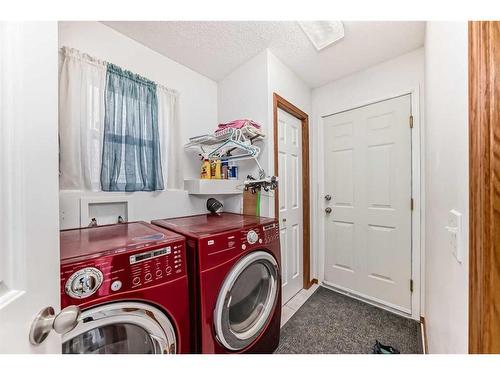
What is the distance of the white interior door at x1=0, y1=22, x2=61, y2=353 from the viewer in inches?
14.5

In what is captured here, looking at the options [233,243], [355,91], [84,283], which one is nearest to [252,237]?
[233,243]

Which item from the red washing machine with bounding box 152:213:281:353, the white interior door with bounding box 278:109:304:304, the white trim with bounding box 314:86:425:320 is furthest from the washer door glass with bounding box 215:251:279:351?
the white trim with bounding box 314:86:425:320

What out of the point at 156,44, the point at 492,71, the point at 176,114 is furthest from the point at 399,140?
the point at 156,44

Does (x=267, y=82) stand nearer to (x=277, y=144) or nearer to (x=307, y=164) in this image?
(x=277, y=144)

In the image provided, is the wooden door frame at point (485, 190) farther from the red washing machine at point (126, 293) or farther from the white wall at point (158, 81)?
the white wall at point (158, 81)

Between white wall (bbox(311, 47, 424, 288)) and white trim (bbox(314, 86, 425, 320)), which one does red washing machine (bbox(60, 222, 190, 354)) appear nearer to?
white wall (bbox(311, 47, 424, 288))

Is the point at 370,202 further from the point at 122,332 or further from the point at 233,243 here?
the point at 122,332

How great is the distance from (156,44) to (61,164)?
1.12 meters

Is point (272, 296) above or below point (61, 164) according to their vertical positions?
below

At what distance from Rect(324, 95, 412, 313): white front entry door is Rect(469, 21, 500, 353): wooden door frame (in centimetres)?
154

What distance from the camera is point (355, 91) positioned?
198 centimetres
